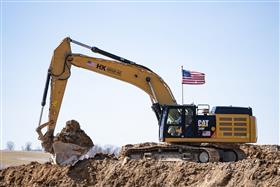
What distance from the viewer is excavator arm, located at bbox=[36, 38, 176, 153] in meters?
21.7

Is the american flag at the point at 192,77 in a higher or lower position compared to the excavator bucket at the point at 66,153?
higher

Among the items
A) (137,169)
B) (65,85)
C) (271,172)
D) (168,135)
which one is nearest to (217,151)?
(168,135)

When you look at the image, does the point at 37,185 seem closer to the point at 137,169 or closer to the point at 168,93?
the point at 137,169

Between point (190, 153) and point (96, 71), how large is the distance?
491 cm

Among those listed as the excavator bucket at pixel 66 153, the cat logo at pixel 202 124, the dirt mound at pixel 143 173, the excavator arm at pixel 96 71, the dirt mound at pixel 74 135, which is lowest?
the dirt mound at pixel 143 173

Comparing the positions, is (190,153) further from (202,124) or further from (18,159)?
(18,159)

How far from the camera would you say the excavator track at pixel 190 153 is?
2133 cm

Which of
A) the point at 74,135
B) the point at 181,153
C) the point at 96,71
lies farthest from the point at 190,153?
the point at 96,71

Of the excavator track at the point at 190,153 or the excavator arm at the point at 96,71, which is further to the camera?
the excavator arm at the point at 96,71

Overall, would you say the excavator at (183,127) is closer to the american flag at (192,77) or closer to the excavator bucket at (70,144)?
the excavator bucket at (70,144)

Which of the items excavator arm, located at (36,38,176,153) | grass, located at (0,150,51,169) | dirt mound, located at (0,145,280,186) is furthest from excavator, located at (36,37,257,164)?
grass, located at (0,150,51,169)

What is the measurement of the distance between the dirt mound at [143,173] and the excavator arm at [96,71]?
124 centimetres

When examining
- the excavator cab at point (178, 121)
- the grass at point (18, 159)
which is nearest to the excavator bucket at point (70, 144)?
the excavator cab at point (178, 121)

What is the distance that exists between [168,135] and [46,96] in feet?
15.7
